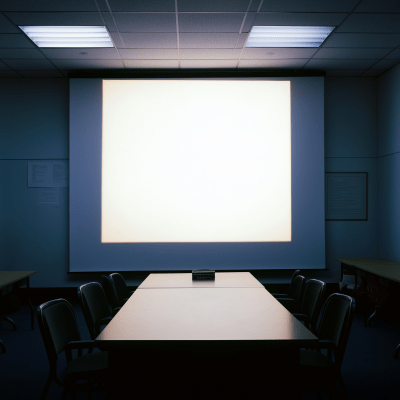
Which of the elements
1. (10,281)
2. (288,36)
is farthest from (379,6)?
(10,281)

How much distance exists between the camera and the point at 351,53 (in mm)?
4434

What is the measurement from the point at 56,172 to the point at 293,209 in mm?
3512

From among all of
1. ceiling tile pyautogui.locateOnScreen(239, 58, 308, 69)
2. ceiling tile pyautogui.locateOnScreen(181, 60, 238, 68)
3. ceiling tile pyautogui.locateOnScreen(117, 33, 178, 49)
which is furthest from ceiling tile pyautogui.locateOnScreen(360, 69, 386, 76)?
ceiling tile pyautogui.locateOnScreen(117, 33, 178, 49)

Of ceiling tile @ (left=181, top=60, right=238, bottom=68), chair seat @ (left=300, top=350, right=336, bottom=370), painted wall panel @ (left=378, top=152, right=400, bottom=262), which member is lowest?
chair seat @ (left=300, top=350, right=336, bottom=370)

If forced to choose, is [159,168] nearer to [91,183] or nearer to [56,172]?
[91,183]

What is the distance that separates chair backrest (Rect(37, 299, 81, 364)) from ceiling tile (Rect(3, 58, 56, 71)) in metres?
3.72

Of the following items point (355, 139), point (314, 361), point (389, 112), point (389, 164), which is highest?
point (389, 112)

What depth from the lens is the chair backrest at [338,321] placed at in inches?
76.1

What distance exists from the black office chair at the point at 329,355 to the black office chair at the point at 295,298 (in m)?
0.73

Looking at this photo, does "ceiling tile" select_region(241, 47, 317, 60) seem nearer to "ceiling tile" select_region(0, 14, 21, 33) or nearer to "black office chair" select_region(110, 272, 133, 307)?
"ceiling tile" select_region(0, 14, 21, 33)

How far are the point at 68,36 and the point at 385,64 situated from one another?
166 inches

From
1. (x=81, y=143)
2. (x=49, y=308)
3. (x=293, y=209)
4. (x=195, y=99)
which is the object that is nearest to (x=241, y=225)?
(x=293, y=209)

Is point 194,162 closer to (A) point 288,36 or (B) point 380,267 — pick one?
(A) point 288,36

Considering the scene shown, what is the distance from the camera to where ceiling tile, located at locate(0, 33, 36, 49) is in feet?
12.8
